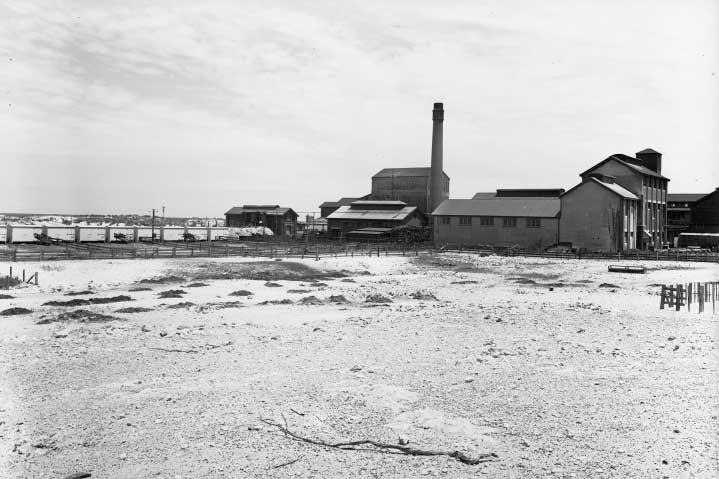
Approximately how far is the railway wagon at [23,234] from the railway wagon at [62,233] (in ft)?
3.41

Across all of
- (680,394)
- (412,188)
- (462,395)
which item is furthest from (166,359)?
(412,188)

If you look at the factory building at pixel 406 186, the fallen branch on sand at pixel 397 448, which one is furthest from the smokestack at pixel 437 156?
the fallen branch on sand at pixel 397 448

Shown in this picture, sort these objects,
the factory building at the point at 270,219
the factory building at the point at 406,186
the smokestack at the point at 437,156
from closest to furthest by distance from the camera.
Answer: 1. the smokestack at the point at 437,156
2. the factory building at the point at 406,186
3. the factory building at the point at 270,219

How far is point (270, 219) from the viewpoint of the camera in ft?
332

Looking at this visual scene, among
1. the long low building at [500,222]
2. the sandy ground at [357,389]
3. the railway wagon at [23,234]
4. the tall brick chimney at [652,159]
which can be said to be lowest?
the sandy ground at [357,389]

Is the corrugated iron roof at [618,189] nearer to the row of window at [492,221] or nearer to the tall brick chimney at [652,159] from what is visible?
the row of window at [492,221]

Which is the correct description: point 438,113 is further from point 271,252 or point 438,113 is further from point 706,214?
point 271,252

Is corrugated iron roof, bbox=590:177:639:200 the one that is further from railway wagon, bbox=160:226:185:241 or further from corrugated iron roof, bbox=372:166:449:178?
railway wagon, bbox=160:226:185:241

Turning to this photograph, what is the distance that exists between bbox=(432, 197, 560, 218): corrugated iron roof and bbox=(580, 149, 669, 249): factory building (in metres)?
5.24

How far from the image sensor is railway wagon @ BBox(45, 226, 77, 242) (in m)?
63.0

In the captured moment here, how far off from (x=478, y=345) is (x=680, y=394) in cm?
655

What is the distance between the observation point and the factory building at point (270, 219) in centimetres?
9856

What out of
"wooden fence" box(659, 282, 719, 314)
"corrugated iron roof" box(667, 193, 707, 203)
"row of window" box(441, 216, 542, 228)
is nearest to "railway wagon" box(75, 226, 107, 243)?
"row of window" box(441, 216, 542, 228)

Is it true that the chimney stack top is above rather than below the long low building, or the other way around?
above
